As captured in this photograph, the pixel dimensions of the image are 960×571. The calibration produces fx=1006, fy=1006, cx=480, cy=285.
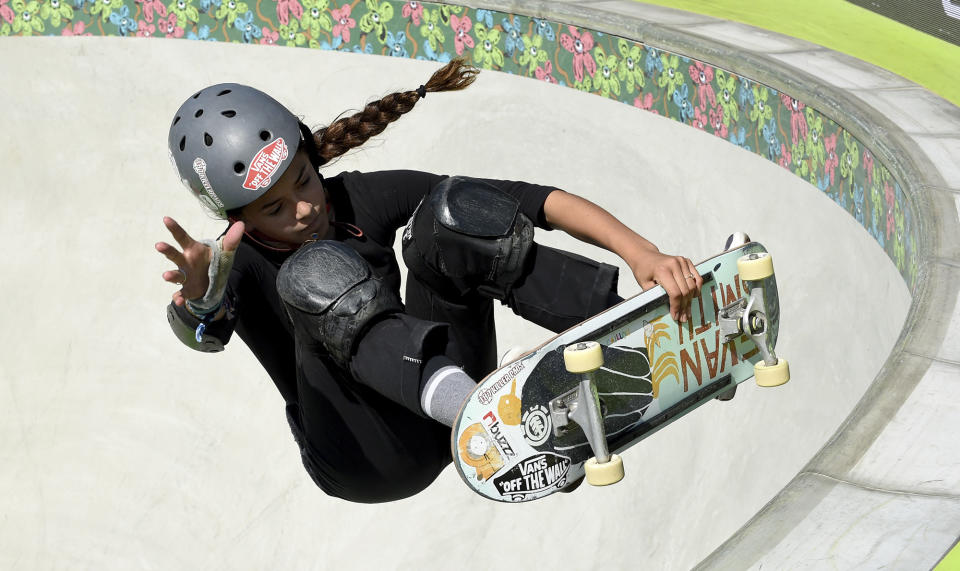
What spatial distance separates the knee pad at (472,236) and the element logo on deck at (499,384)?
467 millimetres

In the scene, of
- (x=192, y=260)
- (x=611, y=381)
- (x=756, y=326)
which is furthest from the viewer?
(x=756, y=326)

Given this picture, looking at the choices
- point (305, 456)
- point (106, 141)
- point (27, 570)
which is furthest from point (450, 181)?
point (106, 141)

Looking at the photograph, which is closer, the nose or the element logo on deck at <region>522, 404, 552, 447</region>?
the element logo on deck at <region>522, 404, 552, 447</region>

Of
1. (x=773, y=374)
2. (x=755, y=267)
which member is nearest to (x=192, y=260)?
(x=755, y=267)

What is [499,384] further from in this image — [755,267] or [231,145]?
[231,145]

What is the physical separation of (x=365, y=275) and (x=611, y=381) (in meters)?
0.89

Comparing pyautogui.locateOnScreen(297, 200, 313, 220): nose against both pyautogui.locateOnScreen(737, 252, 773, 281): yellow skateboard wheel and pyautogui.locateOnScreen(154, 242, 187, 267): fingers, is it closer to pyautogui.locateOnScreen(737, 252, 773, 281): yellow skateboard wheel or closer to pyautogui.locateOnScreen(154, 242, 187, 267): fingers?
pyautogui.locateOnScreen(154, 242, 187, 267): fingers

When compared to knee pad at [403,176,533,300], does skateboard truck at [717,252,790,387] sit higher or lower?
lower

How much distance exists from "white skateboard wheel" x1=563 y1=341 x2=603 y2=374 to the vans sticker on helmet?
142 centimetres

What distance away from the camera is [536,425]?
3234 mm

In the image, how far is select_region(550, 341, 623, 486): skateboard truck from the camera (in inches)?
119

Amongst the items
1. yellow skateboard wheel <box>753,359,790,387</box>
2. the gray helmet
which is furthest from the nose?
yellow skateboard wheel <box>753,359,790,387</box>

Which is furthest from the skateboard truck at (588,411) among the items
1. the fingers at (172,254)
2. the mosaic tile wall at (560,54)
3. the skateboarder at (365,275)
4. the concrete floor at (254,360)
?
the concrete floor at (254,360)

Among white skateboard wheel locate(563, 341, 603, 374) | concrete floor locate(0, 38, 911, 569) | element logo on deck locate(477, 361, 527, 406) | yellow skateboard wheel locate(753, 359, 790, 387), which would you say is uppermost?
white skateboard wheel locate(563, 341, 603, 374)
